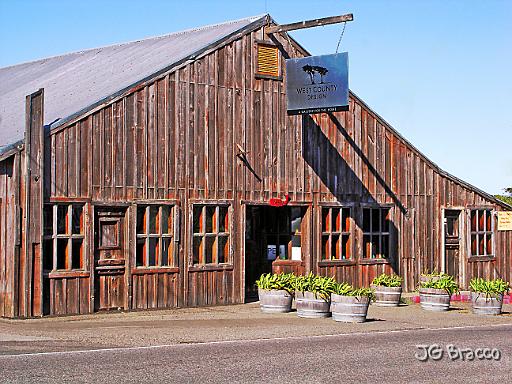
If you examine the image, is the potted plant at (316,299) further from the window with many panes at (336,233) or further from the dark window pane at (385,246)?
the dark window pane at (385,246)

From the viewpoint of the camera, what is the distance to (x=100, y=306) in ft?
70.8

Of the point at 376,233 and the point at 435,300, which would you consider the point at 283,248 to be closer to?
the point at 376,233

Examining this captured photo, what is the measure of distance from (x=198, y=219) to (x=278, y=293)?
301cm

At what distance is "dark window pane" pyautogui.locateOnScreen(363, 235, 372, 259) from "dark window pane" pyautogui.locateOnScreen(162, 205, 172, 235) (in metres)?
6.93

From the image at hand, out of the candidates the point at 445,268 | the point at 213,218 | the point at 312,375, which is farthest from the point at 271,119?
the point at 312,375

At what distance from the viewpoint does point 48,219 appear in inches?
815

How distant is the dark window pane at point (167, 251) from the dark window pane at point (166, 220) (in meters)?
→ 0.19

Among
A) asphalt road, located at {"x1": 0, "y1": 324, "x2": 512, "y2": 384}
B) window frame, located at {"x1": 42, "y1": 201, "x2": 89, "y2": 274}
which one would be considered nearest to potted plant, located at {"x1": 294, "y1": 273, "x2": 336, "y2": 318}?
asphalt road, located at {"x1": 0, "y1": 324, "x2": 512, "y2": 384}

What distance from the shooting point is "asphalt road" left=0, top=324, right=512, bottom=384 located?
11727mm

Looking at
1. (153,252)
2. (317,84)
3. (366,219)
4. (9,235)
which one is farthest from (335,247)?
(9,235)

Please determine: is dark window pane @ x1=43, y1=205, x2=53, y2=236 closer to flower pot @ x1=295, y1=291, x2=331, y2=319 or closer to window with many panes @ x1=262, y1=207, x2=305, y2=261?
flower pot @ x1=295, y1=291, x2=331, y2=319

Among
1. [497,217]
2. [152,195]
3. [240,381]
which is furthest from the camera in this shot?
[497,217]

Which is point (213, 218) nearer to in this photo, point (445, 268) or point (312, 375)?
point (445, 268)

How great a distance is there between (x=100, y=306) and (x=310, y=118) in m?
8.22
